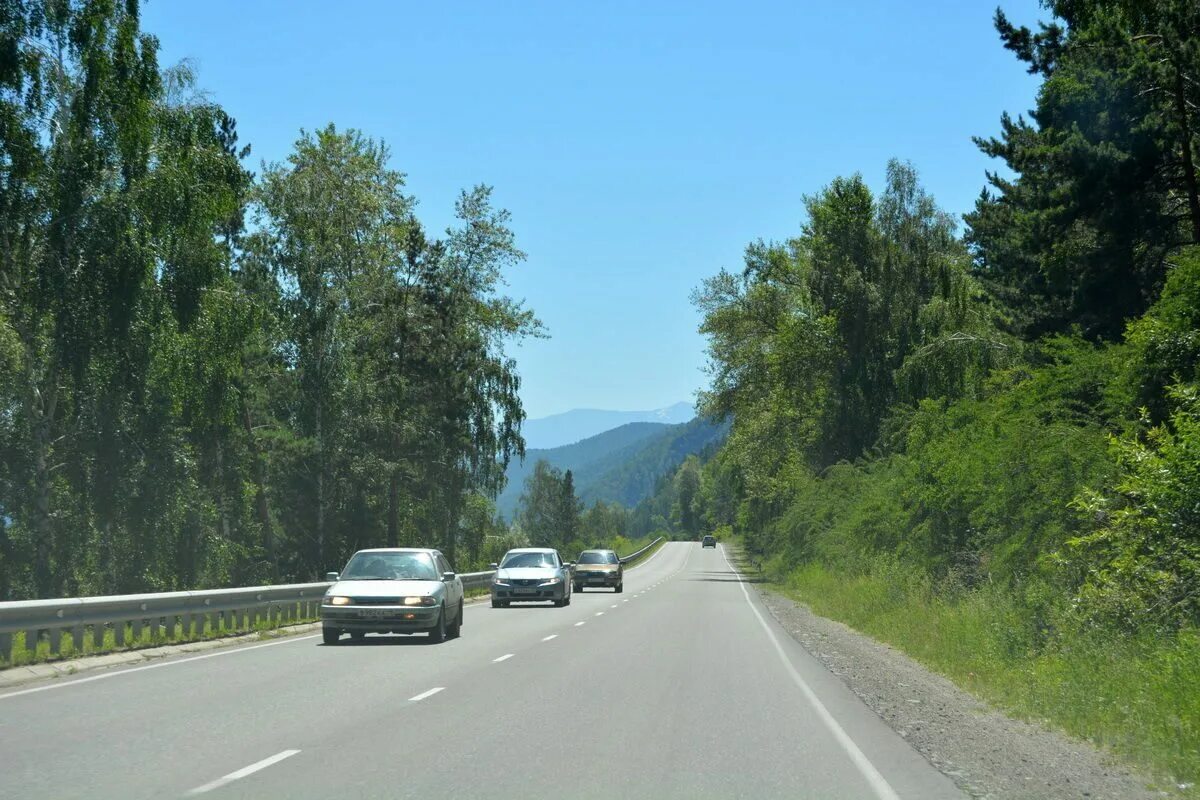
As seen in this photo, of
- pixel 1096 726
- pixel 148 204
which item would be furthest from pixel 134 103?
pixel 1096 726

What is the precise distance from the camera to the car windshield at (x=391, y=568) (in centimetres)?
2219

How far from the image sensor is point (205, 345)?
34469 mm

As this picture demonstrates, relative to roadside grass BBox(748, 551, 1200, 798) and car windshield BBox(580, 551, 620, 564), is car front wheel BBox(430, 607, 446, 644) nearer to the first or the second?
roadside grass BBox(748, 551, 1200, 798)

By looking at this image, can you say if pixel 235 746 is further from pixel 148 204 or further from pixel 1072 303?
pixel 148 204

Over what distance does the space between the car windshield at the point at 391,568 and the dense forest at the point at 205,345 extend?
11.9 metres

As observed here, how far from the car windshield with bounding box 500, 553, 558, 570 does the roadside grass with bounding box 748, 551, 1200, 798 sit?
13.4 m

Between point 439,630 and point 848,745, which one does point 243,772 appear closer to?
point 848,745

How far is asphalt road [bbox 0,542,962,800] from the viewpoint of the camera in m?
8.47

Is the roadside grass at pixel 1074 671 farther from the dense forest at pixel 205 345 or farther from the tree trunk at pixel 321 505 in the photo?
the tree trunk at pixel 321 505

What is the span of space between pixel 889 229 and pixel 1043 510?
38.6m

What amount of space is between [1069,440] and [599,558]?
104 ft

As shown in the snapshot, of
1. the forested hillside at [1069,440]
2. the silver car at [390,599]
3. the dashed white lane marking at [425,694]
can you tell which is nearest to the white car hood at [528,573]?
the forested hillside at [1069,440]

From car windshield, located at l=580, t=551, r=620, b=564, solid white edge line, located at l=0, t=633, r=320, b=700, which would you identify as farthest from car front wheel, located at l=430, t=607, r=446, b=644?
car windshield, located at l=580, t=551, r=620, b=564

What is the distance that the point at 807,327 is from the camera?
59.1 metres
